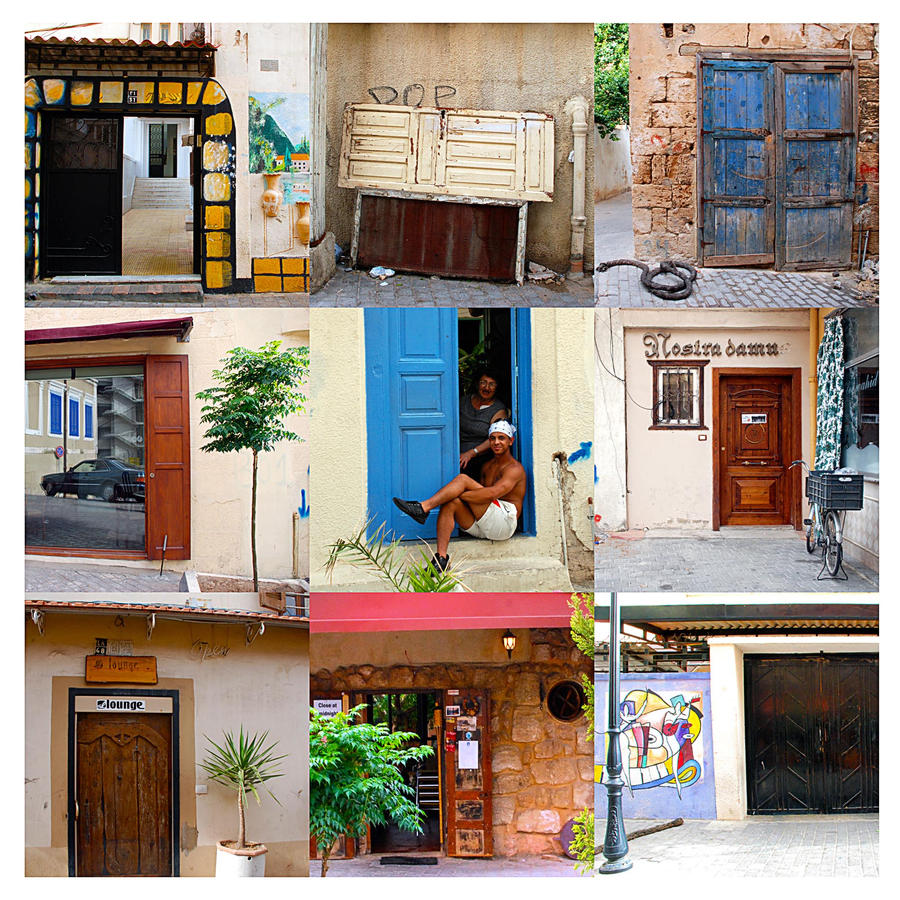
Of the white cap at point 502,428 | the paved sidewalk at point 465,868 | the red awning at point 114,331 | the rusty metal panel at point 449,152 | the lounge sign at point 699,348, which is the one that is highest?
the rusty metal panel at point 449,152

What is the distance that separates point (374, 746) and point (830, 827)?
300cm

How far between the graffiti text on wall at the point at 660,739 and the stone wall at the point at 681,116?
2854 millimetres

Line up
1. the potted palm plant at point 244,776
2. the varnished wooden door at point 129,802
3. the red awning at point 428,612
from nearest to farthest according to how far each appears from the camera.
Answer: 1. the red awning at point 428,612
2. the potted palm plant at point 244,776
3. the varnished wooden door at point 129,802

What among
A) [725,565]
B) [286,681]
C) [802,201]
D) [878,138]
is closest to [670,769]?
[725,565]

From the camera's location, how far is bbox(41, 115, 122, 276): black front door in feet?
19.3

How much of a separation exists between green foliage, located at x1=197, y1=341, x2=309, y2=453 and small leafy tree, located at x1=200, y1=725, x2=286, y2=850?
1.72 metres

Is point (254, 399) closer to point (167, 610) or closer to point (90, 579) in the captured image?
point (167, 610)

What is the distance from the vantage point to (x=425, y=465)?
5.51 m

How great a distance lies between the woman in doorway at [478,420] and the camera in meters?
5.56

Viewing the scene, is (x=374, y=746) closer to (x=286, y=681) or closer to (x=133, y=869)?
(x=286, y=681)

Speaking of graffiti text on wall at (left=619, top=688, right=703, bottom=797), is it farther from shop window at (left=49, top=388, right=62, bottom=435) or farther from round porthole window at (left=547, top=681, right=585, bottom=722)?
shop window at (left=49, top=388, right=62, bottom=435)

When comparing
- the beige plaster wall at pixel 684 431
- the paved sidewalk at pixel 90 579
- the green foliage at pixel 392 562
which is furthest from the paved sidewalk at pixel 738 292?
the paved sidewalk at pixel 90 579

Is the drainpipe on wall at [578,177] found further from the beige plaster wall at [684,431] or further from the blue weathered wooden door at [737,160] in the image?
the blue weathered wooden door at [737,160]

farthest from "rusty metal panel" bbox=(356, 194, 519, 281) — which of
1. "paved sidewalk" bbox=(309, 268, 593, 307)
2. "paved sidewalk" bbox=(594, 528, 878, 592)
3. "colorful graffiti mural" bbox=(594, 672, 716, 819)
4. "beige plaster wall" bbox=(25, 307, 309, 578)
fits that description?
"colorful graffiti mural" bbox=(594, 672, 716, 819)
